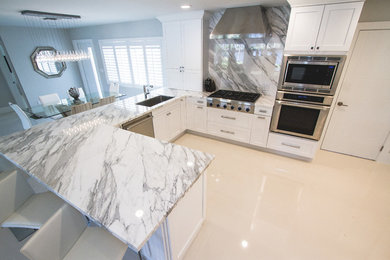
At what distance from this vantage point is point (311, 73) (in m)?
2.50

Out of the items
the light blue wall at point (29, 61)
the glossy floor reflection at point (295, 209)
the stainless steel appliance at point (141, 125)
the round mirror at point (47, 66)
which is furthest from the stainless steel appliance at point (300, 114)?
the light blue wall at point (29, 61)

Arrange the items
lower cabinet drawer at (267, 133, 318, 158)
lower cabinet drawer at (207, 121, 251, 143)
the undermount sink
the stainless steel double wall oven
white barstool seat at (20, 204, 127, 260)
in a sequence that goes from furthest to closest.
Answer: the undermount sink < lower cabinet drawer at (207, 121, 251, 143) < lower cabinet drawer at (267, 133, 318, 158) < the stainless steel double wall oven < white barstool seat at (20, 204, 127, 260)

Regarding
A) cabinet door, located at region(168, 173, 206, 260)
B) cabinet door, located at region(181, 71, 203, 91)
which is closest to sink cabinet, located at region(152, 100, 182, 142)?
cabinet door, located at region(181, 71, 203, 91)

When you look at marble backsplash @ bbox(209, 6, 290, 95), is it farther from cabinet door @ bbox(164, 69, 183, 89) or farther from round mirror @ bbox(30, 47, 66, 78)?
round mirror @ bbox(30, 47, 66, 78)

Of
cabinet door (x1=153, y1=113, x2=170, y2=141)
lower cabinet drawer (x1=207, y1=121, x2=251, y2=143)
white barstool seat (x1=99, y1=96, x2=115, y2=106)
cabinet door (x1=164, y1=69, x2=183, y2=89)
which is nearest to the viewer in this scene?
cabinet door (x1=153, y1=113, x2=170, y2=141)

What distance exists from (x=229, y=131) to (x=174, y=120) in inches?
42.3

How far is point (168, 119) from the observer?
324 cm

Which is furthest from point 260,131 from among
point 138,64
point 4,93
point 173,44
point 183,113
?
point 4,93

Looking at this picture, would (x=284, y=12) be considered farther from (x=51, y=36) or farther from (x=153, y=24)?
(x=51, y=36)

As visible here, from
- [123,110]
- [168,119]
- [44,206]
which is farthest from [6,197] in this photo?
[168,119]

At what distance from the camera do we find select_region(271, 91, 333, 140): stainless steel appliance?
2.57 m

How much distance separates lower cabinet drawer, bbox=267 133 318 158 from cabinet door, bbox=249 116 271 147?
87 millimetres

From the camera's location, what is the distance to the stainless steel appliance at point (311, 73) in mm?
2346

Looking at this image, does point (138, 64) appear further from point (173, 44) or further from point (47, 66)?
point (47, 66)
